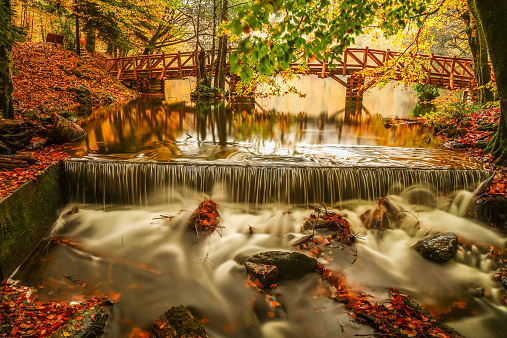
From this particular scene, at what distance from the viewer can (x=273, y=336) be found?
3.58m

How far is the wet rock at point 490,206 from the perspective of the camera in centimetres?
539

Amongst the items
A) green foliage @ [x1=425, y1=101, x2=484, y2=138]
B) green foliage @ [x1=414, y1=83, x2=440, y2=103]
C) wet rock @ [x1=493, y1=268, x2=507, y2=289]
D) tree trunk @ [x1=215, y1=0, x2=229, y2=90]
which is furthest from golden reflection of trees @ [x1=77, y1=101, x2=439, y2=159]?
green foliage @ [x1=414, y1=83, x2=440, y2=103]

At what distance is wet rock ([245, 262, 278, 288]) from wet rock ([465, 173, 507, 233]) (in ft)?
13.7

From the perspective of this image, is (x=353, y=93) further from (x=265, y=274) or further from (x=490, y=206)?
(x=265, y=274)

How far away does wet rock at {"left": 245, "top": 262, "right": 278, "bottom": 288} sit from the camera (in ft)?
13.9

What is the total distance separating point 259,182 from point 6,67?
6.33m

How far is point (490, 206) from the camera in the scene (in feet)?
18.2

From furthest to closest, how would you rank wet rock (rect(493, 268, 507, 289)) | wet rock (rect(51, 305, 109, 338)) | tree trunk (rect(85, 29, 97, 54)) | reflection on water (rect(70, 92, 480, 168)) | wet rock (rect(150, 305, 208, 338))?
tree trunk (rect(85, 29, 97, 54))
reflection on water (rect(70, 92, 480, 168))
wet rock (rect(493, 268, 507, 289))
wet rock (rect(150, 305, 208, 338))
wet rock (rect(51, 305, 109, 338))

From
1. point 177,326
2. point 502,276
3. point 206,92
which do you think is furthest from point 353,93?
point 177,326

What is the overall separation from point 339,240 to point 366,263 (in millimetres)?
585

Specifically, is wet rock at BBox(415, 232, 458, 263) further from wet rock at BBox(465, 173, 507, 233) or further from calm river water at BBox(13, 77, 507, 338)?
wet rock at BBox(465, 173, 507, 233)

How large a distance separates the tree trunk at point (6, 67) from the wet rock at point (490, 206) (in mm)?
9990

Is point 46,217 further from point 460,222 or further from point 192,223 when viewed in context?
point 460,222

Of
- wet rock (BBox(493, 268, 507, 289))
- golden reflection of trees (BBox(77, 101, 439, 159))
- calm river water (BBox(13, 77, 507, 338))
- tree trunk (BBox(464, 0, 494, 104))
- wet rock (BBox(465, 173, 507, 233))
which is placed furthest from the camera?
tree trunk (BBox(464, 0, 494, 104))
